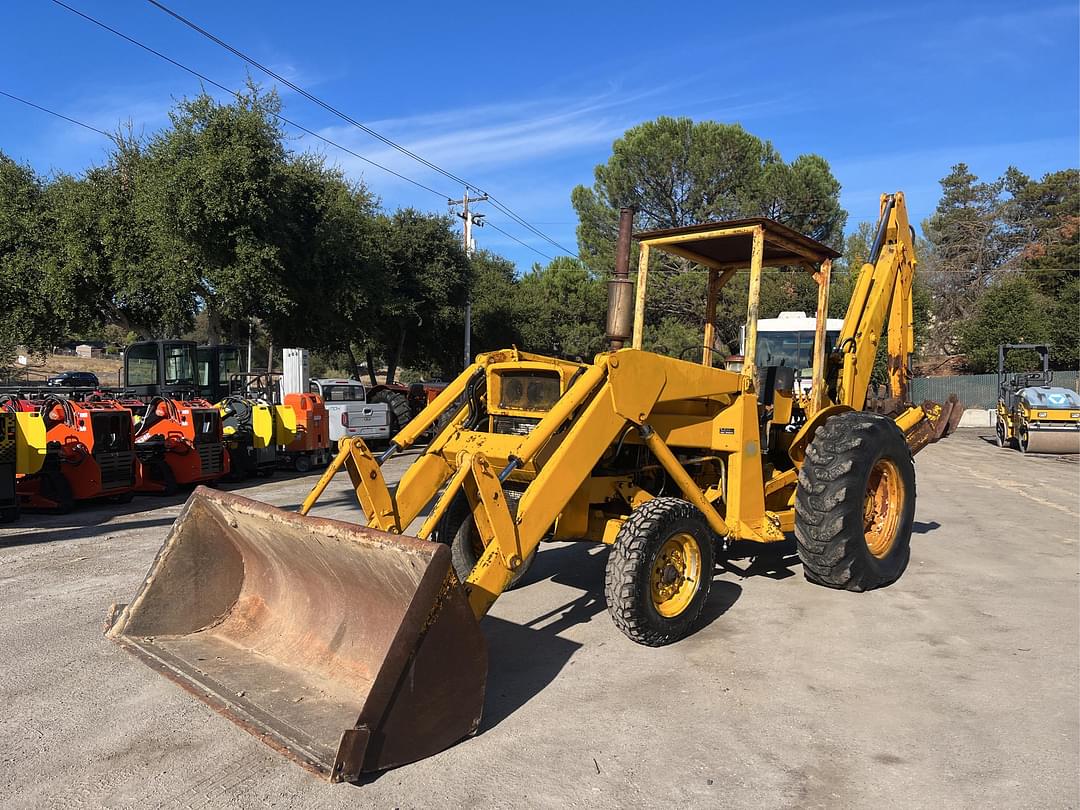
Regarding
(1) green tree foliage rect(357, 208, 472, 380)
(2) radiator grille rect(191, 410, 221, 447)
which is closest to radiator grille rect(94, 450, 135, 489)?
(2) radiator grille rect(191, 410, 221, 447)

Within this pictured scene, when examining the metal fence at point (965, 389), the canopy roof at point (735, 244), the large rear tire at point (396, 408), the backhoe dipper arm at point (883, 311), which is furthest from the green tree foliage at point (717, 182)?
the canopy roof at point (735, 244)

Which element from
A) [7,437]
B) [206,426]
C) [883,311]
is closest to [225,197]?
[206,426]

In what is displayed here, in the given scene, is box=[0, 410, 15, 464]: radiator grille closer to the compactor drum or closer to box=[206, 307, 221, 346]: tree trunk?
box=[206, 307, 221, 346]: tree trunk

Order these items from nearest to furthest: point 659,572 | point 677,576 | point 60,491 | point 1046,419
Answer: point 659,572 → point 677,576 → point 60,491 → point 1046,419

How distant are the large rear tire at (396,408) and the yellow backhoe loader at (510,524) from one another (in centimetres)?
1270

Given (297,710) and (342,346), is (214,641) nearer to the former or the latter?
(297,710)

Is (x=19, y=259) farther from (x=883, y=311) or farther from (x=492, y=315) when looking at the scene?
(x=883, y=311)

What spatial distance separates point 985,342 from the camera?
3566 centimetres

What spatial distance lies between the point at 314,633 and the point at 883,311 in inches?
236

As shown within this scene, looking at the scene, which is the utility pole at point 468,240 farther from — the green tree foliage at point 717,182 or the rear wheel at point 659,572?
the rear wheel at point 659,572

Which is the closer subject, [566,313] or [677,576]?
[677,576]

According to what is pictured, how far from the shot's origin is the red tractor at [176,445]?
38.0 feet

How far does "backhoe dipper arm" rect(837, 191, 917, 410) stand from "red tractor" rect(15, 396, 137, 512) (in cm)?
892

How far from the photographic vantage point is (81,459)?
10.2 m
